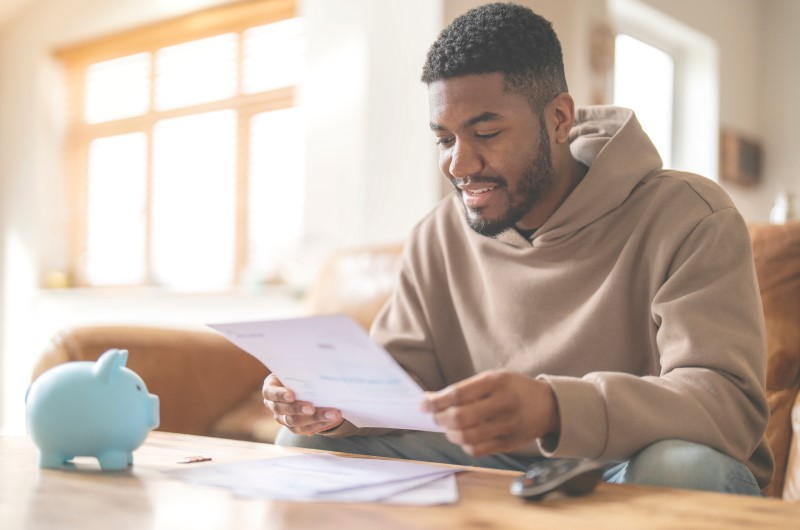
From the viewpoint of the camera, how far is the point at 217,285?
421cm

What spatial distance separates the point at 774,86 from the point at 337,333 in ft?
16.1

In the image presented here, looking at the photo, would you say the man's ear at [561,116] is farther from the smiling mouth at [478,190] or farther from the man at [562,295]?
the smiling mouth at [478,190]

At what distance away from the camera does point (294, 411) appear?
108 cm

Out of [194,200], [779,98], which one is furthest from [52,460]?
[779,98]

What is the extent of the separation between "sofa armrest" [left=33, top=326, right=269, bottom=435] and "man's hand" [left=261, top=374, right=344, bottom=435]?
84cm

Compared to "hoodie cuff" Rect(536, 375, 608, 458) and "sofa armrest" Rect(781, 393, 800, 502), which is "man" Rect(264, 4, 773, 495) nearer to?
"hoodie cuff" Rect(536, 375, 608, 458)

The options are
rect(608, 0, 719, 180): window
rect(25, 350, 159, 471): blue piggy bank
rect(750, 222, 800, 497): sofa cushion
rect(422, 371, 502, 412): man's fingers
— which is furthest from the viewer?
rect(608, 0, 719, 180): window

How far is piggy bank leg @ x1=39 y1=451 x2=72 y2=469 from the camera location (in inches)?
36.9

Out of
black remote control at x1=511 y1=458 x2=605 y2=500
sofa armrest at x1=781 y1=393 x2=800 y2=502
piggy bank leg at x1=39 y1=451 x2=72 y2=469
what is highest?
black remote control at x1=511 y1=458 x2=605 y2=500

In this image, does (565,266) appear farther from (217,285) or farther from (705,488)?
(217,285)

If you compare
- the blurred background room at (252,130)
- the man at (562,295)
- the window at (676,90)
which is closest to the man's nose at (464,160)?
the man at (562,295)

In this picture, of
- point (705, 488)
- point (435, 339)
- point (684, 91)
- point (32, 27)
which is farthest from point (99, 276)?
point (705, 488)

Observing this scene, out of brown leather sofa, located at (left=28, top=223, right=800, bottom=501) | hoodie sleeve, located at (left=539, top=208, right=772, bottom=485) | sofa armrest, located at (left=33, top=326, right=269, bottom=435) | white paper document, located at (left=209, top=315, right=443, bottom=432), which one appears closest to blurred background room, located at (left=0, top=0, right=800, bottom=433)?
brown leather sofa, located at (left=28, top=223, right=800, bottom=501)

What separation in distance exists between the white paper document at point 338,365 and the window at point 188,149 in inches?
111
